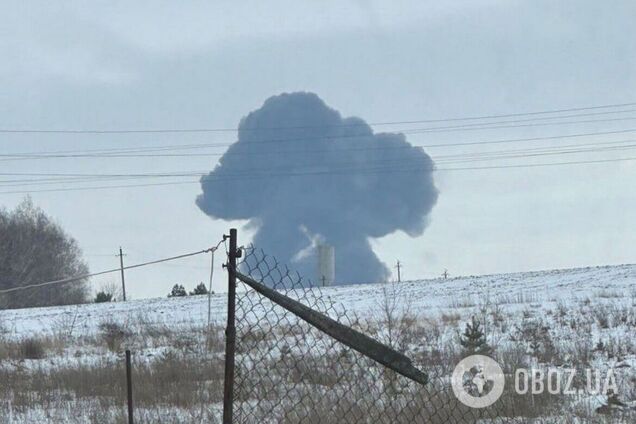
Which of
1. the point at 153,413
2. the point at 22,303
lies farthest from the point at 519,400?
the point at 22,303

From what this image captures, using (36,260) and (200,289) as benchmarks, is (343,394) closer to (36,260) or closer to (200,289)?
(200,289)

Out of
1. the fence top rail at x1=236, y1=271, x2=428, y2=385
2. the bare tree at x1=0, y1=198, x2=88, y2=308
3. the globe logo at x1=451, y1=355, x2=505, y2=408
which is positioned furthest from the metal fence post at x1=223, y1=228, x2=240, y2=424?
the bare tree at x1=0, y1=198, x2=88, y2=308

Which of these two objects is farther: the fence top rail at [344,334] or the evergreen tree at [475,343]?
the evergreen tree at [475,343]

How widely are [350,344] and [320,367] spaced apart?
7.88 meters

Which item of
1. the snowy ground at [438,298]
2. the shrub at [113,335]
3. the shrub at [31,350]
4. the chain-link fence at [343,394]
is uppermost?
the snowy ground at [438,298]

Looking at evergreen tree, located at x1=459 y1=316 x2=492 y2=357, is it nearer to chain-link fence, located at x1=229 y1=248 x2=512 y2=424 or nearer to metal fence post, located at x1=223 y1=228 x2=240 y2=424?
chain-link fence, located at x1=229 y1=248 x2=512 y2=424

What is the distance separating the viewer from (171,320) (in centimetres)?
2620

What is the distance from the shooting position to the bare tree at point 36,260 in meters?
70.4

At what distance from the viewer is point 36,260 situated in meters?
73.0

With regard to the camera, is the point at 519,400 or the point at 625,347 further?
the point at 625,347

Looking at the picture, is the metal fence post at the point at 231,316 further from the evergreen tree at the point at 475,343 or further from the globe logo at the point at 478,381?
the evergreen tree at the point at 475,343

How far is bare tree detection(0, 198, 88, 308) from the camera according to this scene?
2773 inches

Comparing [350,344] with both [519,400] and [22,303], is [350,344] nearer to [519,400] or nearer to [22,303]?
[519,400]

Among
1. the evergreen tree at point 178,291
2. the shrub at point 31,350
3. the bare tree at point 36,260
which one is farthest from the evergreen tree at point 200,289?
the shrub at point 31,350
